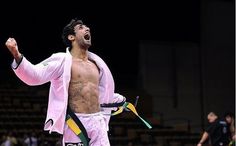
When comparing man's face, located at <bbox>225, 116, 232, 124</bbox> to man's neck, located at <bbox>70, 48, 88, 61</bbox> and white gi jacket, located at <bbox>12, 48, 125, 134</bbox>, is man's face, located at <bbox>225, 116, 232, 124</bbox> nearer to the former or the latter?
man's neck, located at <bbox>70, 48, 88, 61</bbox>

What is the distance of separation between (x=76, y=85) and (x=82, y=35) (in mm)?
456

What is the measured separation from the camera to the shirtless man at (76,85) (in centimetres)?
487

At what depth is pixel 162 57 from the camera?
23.8 meters

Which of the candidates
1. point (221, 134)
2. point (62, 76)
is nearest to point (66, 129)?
point (62, 76)

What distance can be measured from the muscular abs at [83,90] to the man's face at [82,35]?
178mm

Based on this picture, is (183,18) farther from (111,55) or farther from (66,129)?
(66,129)

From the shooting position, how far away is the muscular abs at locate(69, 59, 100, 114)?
5.05 metres

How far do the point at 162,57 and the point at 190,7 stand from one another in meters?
2.34

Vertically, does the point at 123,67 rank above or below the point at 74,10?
below

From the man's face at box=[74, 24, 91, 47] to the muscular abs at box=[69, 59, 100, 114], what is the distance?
18 cm

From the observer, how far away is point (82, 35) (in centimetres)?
515

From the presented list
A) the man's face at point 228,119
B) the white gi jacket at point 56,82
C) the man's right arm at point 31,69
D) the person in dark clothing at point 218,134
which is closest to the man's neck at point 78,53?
the white gi jacket at point 56,82

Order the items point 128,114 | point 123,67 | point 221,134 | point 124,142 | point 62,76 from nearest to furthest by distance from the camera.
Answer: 1. point 62,76
2. point 221,134
3. point 124,142
4. point 128,114
5. point 123,67

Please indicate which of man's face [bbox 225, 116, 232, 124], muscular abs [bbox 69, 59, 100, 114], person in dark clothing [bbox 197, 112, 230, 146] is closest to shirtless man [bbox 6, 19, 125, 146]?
muscular abs [bbox 69, 59, 100, 114]
